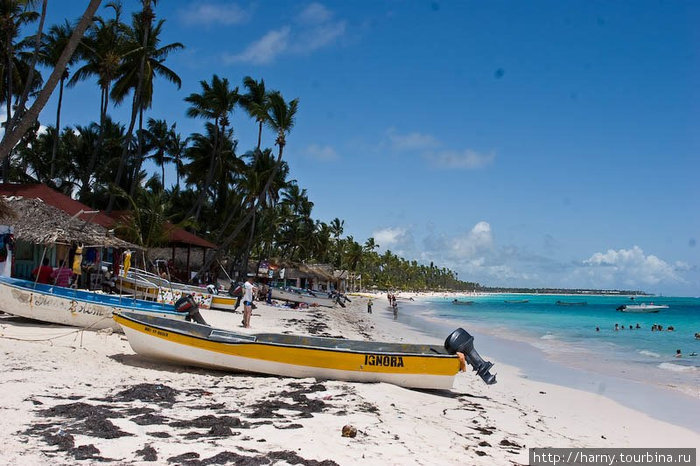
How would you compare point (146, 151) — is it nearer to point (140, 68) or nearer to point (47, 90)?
point (140, 68)

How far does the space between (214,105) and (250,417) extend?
30.4 metres

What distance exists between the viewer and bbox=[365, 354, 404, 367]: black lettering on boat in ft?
32.8

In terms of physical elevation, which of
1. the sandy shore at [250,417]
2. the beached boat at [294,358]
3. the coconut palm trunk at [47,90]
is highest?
the coconut palm trunk at [47,90]

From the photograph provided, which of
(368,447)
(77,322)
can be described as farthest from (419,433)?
(77,322)

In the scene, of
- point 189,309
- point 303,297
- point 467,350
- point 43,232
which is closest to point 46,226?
point 43,232

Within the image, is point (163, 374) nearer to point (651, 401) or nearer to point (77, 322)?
point (77, 322)

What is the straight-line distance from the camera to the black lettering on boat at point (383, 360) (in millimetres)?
10000

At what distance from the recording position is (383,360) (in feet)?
32.9

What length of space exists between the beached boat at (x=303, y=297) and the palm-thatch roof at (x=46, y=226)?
19182mm

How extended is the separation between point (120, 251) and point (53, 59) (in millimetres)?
17853

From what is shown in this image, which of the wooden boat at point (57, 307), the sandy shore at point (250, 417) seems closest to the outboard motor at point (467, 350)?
the sandy shore at point (250, 417)

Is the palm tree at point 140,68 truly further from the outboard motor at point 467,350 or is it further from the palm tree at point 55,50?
the outboard motor at point 467,350

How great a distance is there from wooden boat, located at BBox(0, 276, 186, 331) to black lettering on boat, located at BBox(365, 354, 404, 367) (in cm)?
545

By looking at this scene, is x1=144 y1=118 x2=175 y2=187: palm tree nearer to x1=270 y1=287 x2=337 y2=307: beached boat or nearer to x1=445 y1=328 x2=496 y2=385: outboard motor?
x1=270 y1=287 x2=337 y2=307: beached boat
